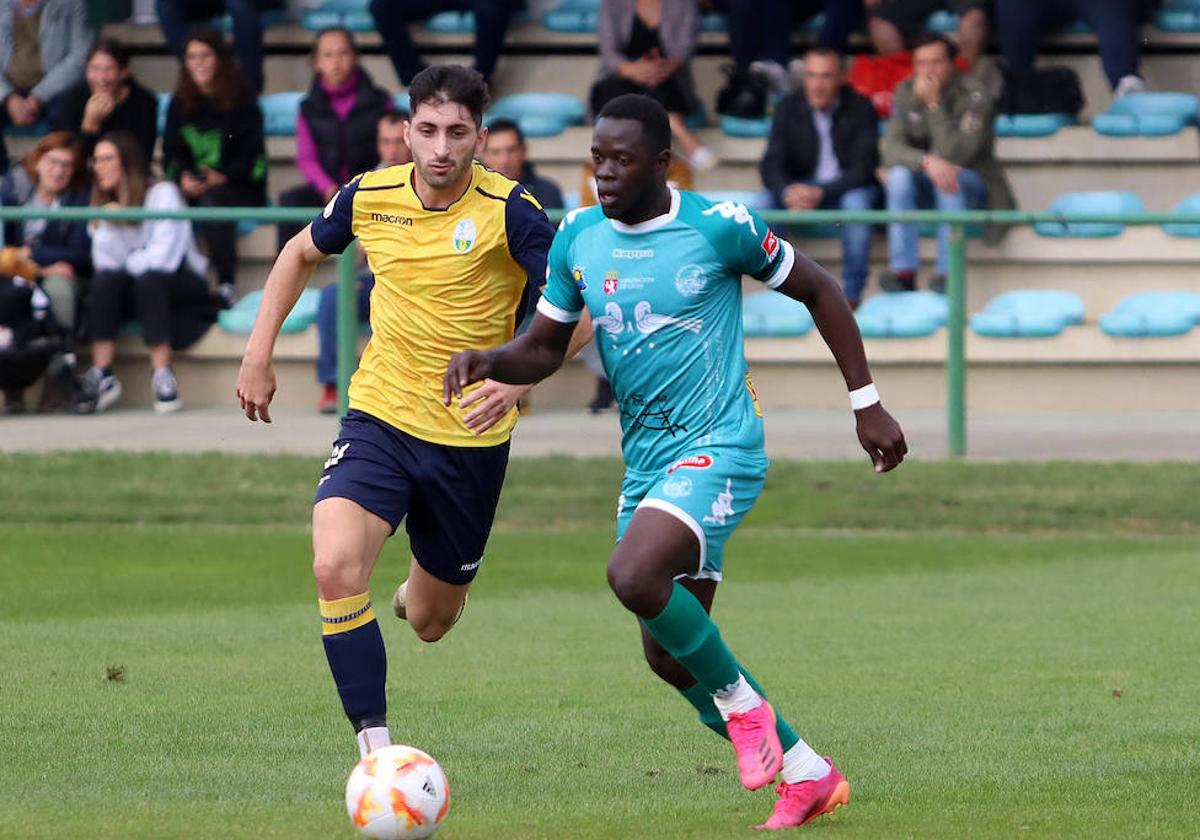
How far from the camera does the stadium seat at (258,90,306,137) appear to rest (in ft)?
58.4

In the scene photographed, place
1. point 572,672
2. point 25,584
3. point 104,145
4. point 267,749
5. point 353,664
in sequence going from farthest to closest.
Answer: point 104,145
point 25,584
point 572,672
point 267,749
point 353,664

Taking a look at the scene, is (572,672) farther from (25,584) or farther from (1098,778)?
(25,584)

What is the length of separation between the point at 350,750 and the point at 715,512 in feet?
5.86

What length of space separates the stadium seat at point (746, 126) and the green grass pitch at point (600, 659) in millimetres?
4449

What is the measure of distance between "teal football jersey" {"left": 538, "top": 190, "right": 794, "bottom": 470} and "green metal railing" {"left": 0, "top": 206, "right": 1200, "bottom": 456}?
308 inches

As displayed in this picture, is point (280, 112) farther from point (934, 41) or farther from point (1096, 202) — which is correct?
point (1096, 202)

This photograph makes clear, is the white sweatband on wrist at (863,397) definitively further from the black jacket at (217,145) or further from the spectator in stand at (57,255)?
the black jacket at (217,145)

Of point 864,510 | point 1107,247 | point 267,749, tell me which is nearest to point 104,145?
point 864,510

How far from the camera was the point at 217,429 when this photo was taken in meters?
14.4

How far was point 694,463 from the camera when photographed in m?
5.96

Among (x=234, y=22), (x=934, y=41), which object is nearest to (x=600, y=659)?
(x=934, y=41)

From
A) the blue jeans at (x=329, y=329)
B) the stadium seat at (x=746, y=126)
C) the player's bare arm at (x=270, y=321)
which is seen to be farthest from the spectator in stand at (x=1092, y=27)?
the player's bare arm at (x=270, y=321)

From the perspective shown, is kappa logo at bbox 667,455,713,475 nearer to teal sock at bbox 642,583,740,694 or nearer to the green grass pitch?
teal sock at bbox 642,583,740,694

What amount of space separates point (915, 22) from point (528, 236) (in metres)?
11.7
